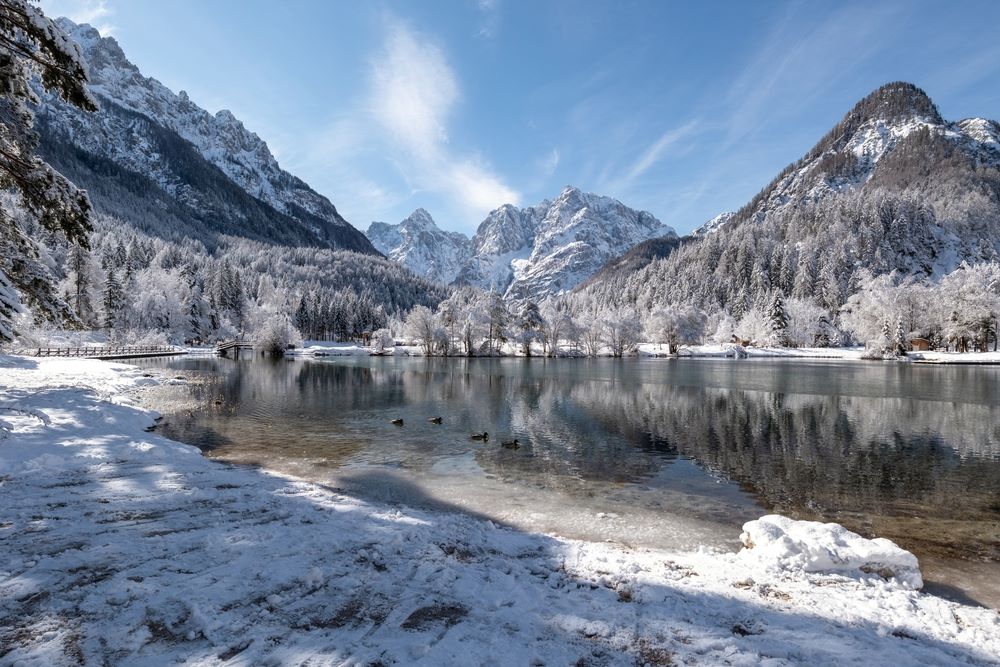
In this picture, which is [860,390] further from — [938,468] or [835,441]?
[938,468]

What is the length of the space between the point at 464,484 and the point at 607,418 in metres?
18.0

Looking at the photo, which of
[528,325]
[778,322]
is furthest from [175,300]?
[778,322]

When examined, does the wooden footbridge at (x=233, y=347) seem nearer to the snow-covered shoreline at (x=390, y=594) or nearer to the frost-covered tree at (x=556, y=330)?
the frost-covered tree at (x=556, y=330)

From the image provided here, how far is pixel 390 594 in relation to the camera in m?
7.35

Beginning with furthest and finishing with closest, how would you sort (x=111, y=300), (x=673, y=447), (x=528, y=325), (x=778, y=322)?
(x=778, y=322) < (x=528, y=325) < (x=111, y=300) < (x=673, y=447)

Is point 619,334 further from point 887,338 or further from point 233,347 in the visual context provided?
point 233,347

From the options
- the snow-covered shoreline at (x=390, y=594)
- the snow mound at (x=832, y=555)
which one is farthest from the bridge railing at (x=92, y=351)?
the snow mound at (x=832, y=555)

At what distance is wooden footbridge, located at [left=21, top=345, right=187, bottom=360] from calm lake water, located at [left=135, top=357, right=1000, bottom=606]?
38495mm

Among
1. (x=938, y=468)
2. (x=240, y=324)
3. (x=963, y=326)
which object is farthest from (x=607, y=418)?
(x=240, y=324)

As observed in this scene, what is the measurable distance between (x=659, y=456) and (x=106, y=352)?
85.8m

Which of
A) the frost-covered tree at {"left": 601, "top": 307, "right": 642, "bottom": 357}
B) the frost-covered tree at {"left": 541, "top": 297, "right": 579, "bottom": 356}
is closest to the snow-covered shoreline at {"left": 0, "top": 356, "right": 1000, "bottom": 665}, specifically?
the frost-covered tree at {"left": 541, "top": 297, "right": 579, "bottom": 356}

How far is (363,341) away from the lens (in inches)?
6378

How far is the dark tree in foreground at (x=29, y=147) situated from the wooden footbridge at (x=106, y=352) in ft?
206

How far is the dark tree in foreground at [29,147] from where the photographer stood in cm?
1012
